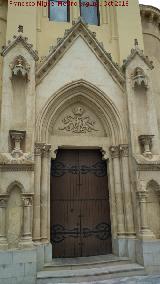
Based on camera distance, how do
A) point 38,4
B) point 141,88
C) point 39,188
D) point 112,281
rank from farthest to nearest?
point 38,4, point 141,88, point 39,188, point 112,281

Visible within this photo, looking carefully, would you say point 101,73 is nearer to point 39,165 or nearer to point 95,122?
point 95,122

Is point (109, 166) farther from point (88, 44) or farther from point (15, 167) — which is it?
point (88, 44)

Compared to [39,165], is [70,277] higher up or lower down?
lower down

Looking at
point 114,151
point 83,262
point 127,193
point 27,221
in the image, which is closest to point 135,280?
point 83,262

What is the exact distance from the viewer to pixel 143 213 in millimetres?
6762

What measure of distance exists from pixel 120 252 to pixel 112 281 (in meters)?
1.25

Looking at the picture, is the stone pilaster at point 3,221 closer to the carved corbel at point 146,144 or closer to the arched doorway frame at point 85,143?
the arched doorway frame at point 85,143

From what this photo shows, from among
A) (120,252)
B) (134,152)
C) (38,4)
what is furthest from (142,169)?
(38,4)

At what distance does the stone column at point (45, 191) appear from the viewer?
6738 mm

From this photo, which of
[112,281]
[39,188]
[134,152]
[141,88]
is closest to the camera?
[112,281]

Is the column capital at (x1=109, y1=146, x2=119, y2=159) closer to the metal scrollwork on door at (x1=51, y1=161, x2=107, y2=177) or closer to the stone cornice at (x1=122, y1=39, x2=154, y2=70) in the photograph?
the metal scrollwork on door at (x1=51, y1=161, x2=107, y2=177)

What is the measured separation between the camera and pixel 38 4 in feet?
28.8

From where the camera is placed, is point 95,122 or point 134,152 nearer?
point 134,152

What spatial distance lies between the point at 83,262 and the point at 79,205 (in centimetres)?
154
